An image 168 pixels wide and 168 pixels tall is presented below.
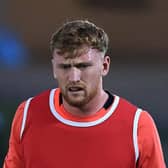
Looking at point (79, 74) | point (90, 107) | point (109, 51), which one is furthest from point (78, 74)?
point (109, 51)

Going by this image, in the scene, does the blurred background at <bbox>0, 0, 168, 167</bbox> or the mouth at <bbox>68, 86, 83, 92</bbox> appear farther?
the blurred background at <bbox>0, 0, 168, 167</bbox>

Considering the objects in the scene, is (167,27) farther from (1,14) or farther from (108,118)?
(108,118)

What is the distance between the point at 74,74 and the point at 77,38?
0.31ft

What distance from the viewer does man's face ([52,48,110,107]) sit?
5.29 ft

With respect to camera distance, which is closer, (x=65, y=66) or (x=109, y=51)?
(x=65, y=66)

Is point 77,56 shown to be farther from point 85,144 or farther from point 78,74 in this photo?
point 85,144

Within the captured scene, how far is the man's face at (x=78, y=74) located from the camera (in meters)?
1.61

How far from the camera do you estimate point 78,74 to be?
1624mm

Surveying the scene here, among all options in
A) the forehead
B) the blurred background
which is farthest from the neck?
the blurred background

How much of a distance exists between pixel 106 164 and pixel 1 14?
1.72 m

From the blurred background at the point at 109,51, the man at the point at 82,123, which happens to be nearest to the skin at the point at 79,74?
the man at the point at 82,123

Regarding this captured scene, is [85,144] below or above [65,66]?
below

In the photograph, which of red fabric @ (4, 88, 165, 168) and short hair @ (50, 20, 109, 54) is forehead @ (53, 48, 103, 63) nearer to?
short hair @ (50, 20, 109, 54)

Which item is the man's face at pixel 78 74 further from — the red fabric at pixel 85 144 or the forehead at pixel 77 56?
the red fabric at pixel 85 144
